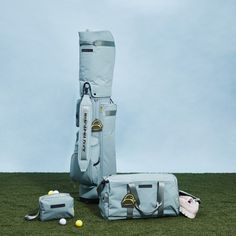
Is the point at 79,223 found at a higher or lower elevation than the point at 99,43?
lower

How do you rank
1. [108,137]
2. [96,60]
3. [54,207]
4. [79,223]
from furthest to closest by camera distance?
[108,137], [96,60], [54,207], [79,223]

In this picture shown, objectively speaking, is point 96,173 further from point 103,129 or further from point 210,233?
point 210,233

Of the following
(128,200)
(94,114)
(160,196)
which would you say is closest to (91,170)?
(94,114)

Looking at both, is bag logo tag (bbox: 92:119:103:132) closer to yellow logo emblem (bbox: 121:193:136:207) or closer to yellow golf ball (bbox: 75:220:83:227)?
yellow logo emblem (bbox: 121:193:136:207)

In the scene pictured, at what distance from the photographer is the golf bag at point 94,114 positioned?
4.93 m

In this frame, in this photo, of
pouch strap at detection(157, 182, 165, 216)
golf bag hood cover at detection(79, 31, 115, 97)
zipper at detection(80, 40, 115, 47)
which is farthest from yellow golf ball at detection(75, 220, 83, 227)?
zipper at detection(80, 40, 115, 47)

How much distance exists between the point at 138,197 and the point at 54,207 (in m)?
0.64

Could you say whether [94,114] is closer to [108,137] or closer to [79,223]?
[108,137]

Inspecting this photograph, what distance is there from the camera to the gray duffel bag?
445cm

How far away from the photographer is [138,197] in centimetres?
448

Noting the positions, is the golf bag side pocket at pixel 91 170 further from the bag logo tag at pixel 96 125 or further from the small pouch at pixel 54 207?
the small pouch at pixel 54 207

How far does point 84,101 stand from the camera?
4.92 m

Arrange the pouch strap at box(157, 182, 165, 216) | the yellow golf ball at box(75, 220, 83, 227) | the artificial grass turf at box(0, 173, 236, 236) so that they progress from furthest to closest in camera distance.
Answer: the pouch strap at box(157, 182, 165, 216) → the yellow golf ball at box(75, 220, 83, 227) → the artificial grass turf at box(0, 173, 236, 236)

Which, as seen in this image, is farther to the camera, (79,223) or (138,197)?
(138,197)
